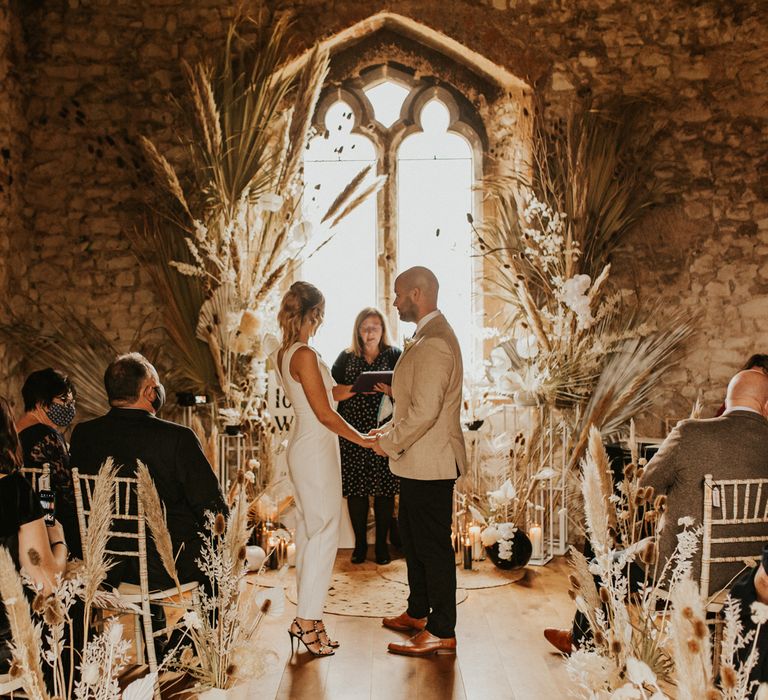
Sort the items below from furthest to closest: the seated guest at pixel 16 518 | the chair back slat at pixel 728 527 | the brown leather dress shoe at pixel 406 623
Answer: the brown leather dress shoe at pixel 406 623 < the chair back slat at pixel 728 527 < the seated guest at pixel 16 518

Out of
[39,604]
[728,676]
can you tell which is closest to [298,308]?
[39,604]

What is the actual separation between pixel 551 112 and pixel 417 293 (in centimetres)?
284

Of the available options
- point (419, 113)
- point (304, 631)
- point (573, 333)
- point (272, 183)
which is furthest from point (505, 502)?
point (419, 113)

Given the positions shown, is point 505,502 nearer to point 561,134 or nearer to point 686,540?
point 561,134

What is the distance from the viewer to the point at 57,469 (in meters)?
3.15

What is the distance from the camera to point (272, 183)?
5.48m

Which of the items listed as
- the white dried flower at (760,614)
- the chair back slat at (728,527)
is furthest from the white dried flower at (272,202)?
the white dried flower at (760,614)

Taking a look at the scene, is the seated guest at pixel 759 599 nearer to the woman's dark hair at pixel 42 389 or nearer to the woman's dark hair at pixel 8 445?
the woman's dark hair at pixel 8 445

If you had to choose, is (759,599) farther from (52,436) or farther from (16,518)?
(52,436)

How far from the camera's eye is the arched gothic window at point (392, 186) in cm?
629

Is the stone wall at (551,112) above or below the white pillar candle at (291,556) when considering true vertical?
above

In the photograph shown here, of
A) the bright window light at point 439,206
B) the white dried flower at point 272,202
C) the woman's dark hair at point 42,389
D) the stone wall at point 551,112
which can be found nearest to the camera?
the woman's dark hair at point 42,389

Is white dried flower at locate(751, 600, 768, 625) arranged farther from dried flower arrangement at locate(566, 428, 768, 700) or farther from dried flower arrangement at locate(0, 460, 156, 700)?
dried flower arrangement at locate(0, 460, 156, 700)

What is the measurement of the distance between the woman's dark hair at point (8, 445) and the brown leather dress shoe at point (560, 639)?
7.34ft
